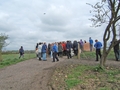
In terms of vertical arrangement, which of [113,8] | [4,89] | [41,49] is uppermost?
[113,8]

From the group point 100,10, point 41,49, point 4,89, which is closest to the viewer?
point 4,89

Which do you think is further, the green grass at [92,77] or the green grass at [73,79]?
the green grass at [73,79]

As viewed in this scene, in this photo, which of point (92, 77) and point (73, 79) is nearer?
point (73, 79)

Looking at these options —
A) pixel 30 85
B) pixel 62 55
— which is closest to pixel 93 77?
pixel 30 85

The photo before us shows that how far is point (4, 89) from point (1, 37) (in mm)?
36175

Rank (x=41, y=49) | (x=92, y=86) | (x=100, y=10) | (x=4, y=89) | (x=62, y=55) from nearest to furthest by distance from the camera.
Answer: (x=92, y=86)
(x=4, y=89)
(x=100, y=10)
(x=41, y=49)
(x=62, y=55)

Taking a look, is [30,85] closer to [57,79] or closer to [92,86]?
[57,79]

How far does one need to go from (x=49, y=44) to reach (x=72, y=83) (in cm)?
1854

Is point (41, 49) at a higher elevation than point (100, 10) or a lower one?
lower

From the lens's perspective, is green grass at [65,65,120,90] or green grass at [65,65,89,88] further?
green grass at [65,65,89,88]

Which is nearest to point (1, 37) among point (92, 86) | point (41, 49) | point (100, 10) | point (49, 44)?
point (49, 44)

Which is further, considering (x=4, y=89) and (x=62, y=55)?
(x=62, y=55)

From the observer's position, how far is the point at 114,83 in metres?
9.64

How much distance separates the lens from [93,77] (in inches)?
433
